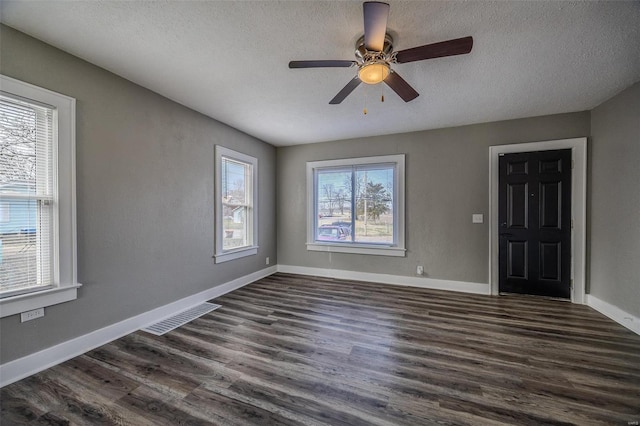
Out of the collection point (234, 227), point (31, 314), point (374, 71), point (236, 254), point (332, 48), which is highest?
point (332, 48)

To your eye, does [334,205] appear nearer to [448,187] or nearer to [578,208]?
[448,187]

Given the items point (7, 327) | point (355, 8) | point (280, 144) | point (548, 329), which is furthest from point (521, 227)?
point (7, 327)

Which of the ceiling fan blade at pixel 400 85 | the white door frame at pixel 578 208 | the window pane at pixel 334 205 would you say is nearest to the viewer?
the ceiling fan blade at pixel 400 85

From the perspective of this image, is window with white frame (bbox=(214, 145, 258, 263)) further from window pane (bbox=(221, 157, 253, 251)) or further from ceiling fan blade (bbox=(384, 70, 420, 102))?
ceiling fan blade (bbox=(384, 70, 420, 102))

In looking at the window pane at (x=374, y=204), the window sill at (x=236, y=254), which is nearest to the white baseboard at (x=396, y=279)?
the window pane at (x=374, y=204)

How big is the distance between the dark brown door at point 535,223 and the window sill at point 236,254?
3847 millimetres

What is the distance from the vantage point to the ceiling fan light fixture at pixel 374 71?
1850 mm

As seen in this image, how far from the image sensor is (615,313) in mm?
2832

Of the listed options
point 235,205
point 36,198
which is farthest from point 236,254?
point 36,198

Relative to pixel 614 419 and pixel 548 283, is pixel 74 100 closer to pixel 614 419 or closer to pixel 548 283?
pixel 614 419

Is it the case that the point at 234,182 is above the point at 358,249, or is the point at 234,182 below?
above

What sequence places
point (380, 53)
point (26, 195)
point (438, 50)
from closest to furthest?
point (438, 50) → point (380, 53) → point (26, 195)

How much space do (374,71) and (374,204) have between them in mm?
2766

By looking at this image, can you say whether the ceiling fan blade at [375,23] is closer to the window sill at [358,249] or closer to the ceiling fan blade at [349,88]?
the ceiling fan blade at [349,88]
